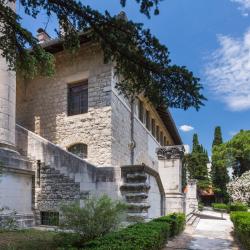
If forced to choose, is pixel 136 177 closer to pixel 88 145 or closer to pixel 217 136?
pixel 88 145

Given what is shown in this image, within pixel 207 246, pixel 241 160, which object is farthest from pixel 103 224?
pixel 241 160

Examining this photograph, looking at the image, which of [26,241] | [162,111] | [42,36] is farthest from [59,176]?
[162,111]

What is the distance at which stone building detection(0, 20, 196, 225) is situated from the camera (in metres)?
11.0

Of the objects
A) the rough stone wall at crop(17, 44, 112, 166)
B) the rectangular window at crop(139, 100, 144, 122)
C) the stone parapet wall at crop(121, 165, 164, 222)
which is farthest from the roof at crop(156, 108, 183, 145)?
the stone parapet wall at crop(121, 165, 164, 222)

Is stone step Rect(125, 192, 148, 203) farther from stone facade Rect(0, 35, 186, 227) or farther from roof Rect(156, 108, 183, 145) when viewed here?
roof Rect(156, 108, 183, 145)

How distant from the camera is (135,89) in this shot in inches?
273

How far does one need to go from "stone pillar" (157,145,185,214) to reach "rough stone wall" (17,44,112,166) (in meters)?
2.48

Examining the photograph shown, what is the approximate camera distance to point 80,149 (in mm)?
16156

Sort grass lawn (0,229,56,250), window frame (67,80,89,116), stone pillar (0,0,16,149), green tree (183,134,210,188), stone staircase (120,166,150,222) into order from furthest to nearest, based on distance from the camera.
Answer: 1. green tree (183,134,210,188)
2. window frame (67,80,89,116)
3. stone pillar (0,0,16,149)
4. stone staircase (120,166,150,222)
5. grass lawn (0,229,56,250)

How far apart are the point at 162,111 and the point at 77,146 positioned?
9787 mm

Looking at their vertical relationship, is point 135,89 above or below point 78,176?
above

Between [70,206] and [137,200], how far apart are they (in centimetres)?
349

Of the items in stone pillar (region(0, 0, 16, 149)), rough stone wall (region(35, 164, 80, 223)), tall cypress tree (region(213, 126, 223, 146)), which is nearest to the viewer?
stone pillar (region(0, 0, 16, 149))

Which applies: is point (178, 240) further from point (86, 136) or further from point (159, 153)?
point (86, 136)
